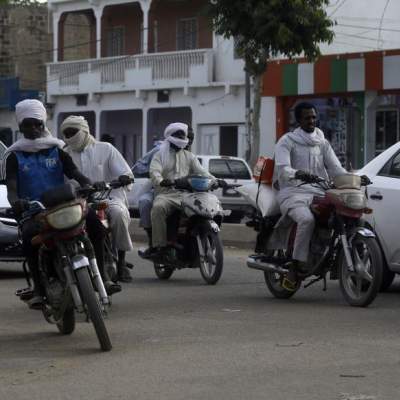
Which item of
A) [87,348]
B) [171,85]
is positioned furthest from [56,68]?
[87,348]

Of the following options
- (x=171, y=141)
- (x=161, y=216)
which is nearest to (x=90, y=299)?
(x=161, y=216)

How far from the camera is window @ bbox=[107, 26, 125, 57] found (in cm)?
4678

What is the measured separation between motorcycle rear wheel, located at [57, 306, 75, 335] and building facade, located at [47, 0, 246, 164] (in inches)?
1222

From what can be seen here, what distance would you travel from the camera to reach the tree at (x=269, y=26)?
31.8 m

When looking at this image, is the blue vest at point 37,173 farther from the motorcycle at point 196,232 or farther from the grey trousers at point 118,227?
the motorcycle at point 196,232

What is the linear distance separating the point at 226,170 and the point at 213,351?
68.6ft

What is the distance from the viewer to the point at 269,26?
104 feet

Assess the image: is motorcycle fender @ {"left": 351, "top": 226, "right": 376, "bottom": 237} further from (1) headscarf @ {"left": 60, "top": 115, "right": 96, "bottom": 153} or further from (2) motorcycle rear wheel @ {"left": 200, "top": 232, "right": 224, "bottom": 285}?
(2) motorcycle rear wheel @ {"left": 200, "top": 232, "right": 224, "bottom": 285}

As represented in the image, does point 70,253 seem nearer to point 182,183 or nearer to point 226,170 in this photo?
point 182,183

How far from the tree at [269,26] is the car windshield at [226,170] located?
4083 mm

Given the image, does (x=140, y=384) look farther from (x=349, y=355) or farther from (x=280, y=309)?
(x=280, y=309)

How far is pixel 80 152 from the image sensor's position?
11.4m

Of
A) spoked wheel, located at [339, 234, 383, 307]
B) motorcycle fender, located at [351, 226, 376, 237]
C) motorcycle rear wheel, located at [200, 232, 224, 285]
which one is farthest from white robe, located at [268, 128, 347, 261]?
motorcycle rear wheel, located at [200, 232, 224, 285]

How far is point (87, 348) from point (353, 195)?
3.04 m
